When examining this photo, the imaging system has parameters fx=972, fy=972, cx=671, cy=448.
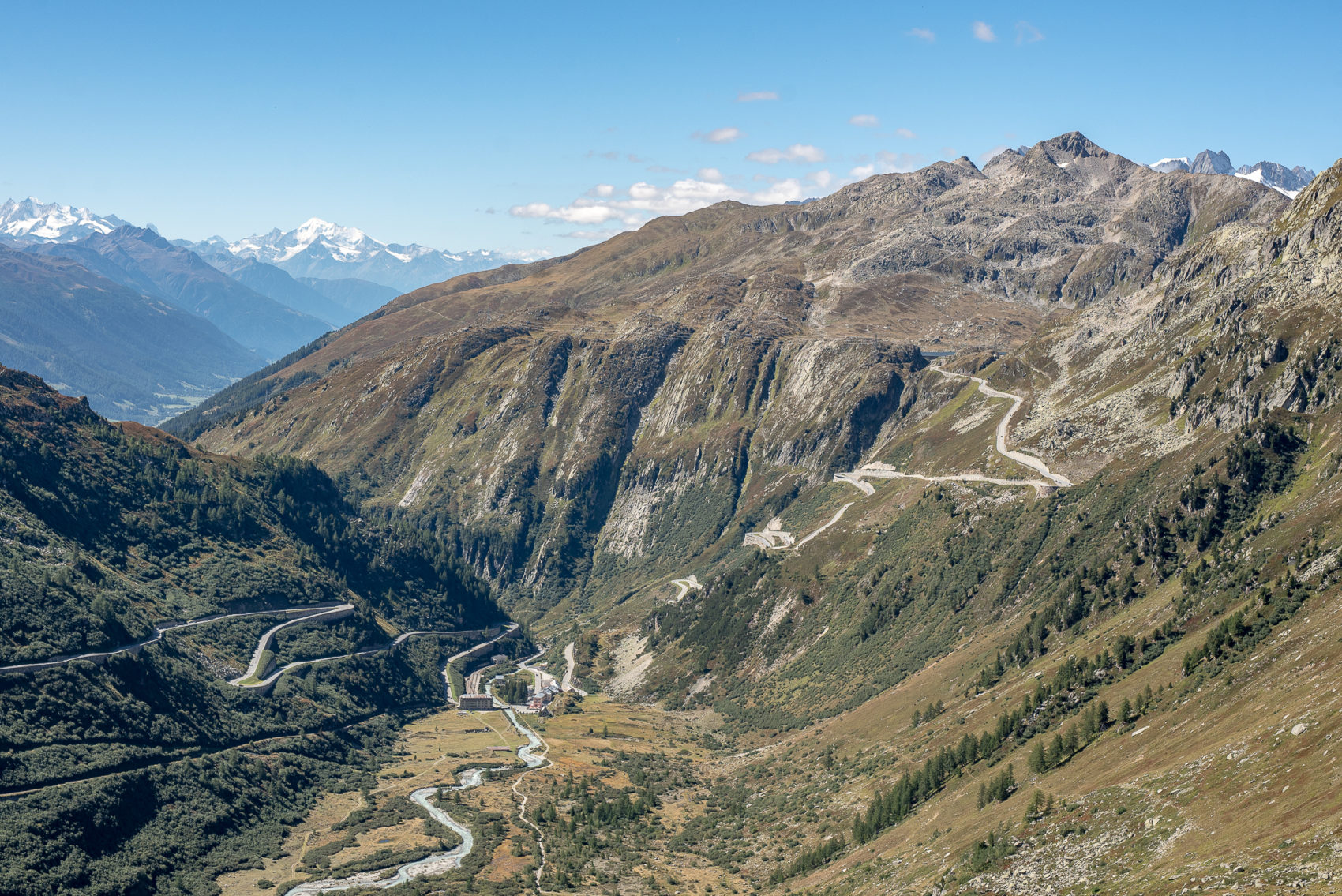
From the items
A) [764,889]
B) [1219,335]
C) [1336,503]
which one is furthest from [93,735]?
[1219,335]

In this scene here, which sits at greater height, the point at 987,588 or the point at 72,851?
the point at 72,851

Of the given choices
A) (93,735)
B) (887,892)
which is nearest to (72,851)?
(93,735)

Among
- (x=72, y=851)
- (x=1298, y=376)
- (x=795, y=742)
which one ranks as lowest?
(x=795, y=742)

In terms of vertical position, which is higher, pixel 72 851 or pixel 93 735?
pixel 93 735

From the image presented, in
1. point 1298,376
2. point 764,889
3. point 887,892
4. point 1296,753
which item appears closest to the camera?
point 1296,753

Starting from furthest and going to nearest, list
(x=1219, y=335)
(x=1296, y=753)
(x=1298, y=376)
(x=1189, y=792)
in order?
(x=1219, y=335) < (x=1298, y=376) < (x=1189, y=792) < (x=1296, y=753)

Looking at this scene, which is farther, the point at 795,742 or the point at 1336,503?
the point at 795,742

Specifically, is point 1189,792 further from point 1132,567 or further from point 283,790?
point 283,790

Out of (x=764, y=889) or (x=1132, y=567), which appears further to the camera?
(x=1132, y=567)

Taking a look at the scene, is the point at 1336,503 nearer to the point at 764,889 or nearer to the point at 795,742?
the point at 764,889
